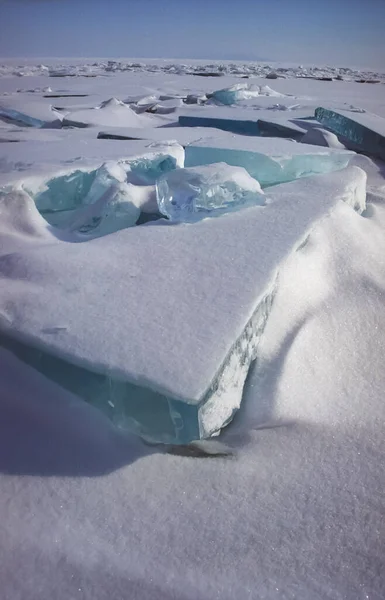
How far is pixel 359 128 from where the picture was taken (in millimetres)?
2895

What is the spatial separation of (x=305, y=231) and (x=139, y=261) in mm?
443

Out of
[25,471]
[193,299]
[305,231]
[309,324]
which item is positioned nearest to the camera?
[25,471]

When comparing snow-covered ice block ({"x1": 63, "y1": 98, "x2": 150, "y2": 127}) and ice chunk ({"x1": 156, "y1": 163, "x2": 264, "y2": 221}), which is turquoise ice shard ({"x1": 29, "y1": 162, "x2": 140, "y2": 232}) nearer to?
ice chunk ({"x1": 156, "y1": 163, "x2": 264, "y2": 221})

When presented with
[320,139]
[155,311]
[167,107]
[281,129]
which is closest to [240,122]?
[281,129]

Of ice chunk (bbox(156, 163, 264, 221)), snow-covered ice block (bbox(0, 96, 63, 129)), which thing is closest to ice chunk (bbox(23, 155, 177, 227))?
ice chunk (bbox(156, 163, 264, 221))

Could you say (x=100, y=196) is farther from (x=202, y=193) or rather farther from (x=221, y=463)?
(x=221, y=463)

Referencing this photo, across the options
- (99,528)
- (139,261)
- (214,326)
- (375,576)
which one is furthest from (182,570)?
(139,261)

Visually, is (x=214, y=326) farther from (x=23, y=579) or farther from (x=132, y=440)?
(x=23, y=579)

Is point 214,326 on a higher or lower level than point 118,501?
higher

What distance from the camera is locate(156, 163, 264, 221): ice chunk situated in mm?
1308

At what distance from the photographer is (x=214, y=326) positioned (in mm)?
812

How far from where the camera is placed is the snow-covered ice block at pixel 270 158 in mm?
1849

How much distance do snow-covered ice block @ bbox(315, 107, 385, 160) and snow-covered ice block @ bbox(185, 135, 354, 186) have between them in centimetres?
88

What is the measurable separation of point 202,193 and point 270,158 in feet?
2.14
